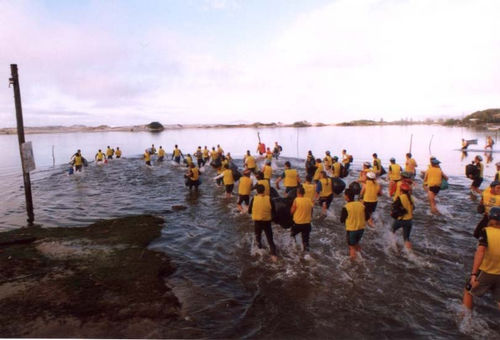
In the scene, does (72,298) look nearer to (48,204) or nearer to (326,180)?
(326,180)

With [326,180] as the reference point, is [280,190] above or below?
below

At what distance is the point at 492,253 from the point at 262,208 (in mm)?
4827

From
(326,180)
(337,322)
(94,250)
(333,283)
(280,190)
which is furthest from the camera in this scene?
(280,190)

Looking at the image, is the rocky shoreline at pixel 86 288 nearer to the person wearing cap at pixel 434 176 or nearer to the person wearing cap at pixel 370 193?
the person wearing cap at pixel 370 193

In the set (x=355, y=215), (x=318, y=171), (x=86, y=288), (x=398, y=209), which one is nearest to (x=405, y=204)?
(x=398, y=209)

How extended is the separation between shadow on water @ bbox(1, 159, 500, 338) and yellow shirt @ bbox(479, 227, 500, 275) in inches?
53.5

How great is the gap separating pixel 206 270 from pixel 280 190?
10665 millimetres

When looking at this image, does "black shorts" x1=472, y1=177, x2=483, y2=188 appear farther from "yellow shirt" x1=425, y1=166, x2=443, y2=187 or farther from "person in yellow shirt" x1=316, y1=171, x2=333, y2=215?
"person in yellow shirt" x1=316, y1=171, x2=333, y2=215

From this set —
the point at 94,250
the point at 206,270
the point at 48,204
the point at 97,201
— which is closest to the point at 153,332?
the point at 206,270

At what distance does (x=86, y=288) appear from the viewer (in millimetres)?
6395

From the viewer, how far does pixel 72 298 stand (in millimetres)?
5996

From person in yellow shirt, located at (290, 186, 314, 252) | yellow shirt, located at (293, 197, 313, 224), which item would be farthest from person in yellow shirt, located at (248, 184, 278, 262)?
yellow shirt, located at (293, 197, 313, 224)

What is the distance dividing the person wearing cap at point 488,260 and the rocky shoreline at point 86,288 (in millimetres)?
4855

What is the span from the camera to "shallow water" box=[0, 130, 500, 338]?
5.38 metres
